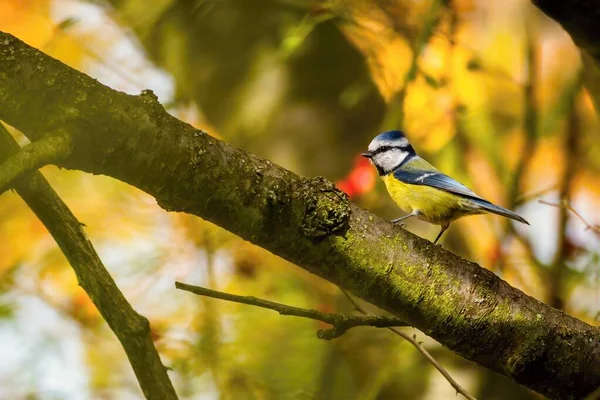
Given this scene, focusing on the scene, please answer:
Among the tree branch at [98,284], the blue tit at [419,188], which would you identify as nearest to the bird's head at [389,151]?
the blue tit at [419,188]

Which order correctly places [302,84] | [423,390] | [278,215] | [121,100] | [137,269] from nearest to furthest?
[121,100] < [278,215] < [423,390] < [302,84] < [137,269]

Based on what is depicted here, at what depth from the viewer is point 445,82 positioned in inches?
104

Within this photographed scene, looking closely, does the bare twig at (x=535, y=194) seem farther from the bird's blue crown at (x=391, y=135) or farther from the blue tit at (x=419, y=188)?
the bird's blue crown at (x=391, y=135)

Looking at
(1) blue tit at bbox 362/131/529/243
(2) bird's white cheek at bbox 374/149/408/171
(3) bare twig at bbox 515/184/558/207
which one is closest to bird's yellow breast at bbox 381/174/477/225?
(1) blue tit at bbox 362/131/529/243

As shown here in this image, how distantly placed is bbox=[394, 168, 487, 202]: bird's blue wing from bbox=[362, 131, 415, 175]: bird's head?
3 centimetres

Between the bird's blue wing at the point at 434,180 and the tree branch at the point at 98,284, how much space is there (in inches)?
37.2

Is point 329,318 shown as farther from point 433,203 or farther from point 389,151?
point 389,151

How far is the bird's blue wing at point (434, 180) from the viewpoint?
1.87 metres

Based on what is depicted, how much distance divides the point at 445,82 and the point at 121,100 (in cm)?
187

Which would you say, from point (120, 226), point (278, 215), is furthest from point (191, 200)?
point (120, 226)

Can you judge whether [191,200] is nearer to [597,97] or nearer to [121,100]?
[121,100]

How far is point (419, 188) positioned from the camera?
1938mm

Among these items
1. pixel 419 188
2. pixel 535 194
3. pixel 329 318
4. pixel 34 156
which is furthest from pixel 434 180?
pixel 34 156

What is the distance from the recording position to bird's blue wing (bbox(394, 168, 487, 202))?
1870 millimetres
